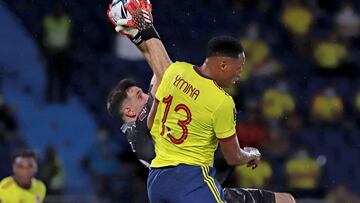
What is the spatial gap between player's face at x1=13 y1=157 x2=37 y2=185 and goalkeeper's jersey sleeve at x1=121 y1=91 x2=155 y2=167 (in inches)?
128

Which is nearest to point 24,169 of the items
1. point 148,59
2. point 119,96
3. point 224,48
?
point 119,96

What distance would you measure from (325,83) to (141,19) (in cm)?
815

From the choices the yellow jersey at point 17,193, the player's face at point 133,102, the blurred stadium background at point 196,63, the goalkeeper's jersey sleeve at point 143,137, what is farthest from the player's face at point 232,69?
the blurred stadium background at point 196,63

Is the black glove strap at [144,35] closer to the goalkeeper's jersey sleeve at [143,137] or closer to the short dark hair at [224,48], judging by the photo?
the goalkeeper's jersey sleeve at [143,137]

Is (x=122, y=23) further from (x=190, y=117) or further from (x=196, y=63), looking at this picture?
(x=196, y=63)

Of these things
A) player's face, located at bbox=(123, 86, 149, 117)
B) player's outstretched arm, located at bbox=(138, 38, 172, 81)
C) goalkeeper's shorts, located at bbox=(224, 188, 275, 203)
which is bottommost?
goalkeeper's shorts, located at bbox=(224, 188, 275, 203)

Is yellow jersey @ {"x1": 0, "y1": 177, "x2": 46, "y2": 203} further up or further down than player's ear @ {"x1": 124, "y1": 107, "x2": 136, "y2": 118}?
further down

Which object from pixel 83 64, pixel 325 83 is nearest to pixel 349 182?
pixel 325 83

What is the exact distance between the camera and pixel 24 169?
32.6ft

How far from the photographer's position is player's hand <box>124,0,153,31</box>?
6492mm

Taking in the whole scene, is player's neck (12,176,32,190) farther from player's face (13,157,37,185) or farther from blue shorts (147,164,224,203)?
blue shorts (147,164,224,203)

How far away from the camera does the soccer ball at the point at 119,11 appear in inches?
256

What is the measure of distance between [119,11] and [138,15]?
13 cm

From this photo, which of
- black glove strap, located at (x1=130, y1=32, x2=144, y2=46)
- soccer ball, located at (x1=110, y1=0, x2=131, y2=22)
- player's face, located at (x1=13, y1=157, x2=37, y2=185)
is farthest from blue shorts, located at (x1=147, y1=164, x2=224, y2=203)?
player's face, located at (x1=13, y1=157, x2=37, y2=185)
